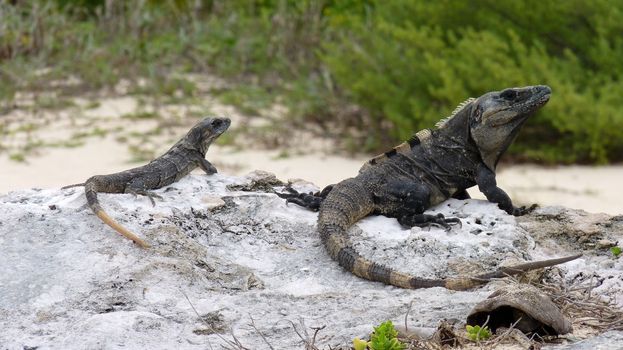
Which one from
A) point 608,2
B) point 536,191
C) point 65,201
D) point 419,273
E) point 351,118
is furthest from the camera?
point 351,118

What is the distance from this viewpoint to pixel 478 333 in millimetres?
3295

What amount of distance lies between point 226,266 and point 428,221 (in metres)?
1.01

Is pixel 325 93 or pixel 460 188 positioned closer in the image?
pixel 460 188

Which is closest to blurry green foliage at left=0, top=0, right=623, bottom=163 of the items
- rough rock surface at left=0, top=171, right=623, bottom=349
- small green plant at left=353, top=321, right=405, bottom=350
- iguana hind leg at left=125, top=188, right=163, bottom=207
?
rough rock surface at left=0, top=171, right=623, bottom=349

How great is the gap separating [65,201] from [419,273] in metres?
1.59

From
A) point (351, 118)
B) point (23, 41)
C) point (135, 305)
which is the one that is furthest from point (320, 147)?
point (135, 305)

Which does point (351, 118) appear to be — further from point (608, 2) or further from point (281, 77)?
point (608, 2)

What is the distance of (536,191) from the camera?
31.6ft

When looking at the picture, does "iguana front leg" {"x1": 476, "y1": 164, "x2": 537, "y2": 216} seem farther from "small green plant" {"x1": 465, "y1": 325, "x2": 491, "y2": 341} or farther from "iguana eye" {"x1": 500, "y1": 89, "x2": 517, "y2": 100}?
"small green plant" {"x1": 465, "y1": 325, "x2": 491, "y2": 341}

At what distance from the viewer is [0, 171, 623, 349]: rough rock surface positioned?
3.57m

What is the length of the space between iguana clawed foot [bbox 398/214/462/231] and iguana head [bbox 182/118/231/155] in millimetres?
1545

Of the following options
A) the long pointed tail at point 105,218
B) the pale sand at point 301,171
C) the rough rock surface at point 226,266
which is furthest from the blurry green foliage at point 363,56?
the long pointed tail at point 105,218

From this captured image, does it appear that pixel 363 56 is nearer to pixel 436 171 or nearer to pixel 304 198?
pixel 436 171

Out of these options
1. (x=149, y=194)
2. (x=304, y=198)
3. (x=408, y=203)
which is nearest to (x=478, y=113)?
(x=408, y=203)
